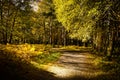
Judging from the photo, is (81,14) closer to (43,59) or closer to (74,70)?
(74,70)

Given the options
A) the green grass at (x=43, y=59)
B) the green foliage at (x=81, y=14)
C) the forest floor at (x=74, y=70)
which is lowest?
the forest floor at (x=74, y=70)

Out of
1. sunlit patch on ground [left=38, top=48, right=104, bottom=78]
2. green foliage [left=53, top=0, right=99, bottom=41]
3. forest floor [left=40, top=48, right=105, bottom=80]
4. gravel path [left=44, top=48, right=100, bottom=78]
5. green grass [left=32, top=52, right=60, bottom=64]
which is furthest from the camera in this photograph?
green grass [left=32, top=52, right=60, bottom=64]

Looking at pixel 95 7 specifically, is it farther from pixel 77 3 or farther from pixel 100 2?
pixel 77 3

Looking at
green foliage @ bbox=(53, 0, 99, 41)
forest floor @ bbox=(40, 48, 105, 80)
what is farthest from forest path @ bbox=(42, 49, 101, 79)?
green foliage @ bbox=(53, 0, 99, 41)

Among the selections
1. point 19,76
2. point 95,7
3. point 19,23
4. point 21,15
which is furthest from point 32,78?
point 19,23

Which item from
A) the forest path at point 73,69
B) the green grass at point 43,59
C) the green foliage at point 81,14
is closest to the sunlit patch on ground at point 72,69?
the forest path at point 73,69

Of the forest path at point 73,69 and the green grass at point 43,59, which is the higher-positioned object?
the green grass at point 43,59

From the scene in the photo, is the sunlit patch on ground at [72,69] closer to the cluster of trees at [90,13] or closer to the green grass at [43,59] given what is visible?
the green grass at [43,59]

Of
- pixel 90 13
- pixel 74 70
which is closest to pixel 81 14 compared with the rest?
pixel 90 13

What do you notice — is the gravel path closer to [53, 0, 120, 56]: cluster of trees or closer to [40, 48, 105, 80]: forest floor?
[40, 48, 105, 80]: forest floor

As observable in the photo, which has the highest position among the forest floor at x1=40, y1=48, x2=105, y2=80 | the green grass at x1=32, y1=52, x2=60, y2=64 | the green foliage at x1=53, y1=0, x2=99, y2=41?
the green foliage at x1=53, y1=0, x2=99, y2=41

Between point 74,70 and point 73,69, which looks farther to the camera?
point 73,69

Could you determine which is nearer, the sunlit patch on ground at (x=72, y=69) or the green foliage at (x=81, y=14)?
the sunlit patch on ground at (x=72, y=69)

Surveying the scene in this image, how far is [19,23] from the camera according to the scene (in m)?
38.8
